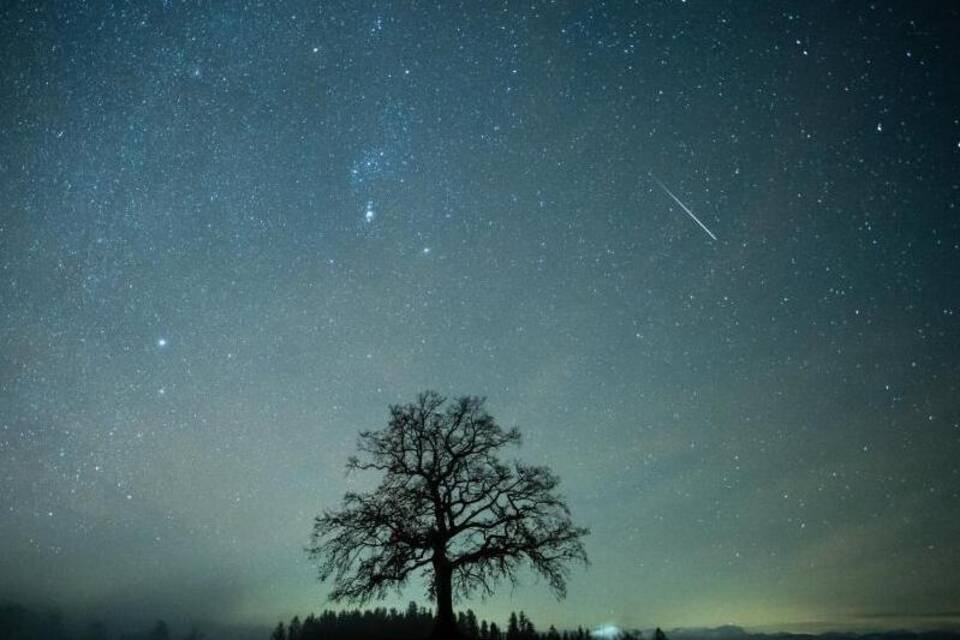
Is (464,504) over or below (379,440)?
below

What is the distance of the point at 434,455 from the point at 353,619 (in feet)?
366

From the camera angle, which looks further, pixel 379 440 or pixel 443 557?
pixel 379 440

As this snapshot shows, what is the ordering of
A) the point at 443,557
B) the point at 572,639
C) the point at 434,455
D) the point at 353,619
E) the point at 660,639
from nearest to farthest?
the point at 443,557 < the point at 434,455 < the point at 572,639 < the point at 660,639 < the point at 353,619

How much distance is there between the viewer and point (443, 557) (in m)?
20.7

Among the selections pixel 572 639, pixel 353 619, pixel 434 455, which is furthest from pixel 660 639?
pixel 353 619

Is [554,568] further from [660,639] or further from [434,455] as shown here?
[660,639]

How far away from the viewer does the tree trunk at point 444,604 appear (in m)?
19.0

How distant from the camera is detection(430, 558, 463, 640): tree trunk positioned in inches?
746

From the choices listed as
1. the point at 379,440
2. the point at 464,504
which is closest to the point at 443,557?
the point at 464,504

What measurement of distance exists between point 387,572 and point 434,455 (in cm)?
485

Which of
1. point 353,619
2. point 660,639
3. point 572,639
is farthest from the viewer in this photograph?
point 353,619

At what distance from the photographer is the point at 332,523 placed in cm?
2070

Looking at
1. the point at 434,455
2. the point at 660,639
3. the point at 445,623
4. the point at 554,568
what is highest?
the point at 434,455

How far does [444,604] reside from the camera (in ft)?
65.1
